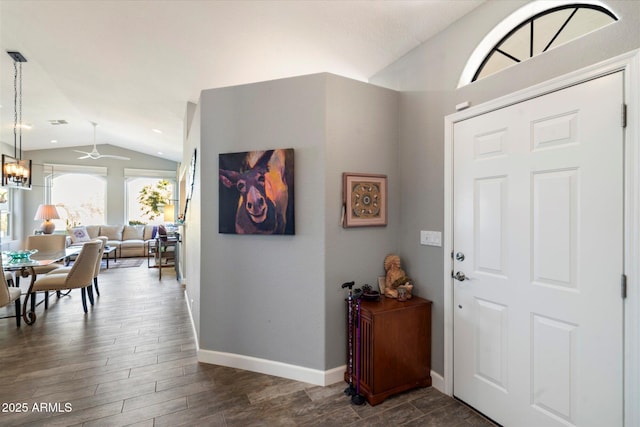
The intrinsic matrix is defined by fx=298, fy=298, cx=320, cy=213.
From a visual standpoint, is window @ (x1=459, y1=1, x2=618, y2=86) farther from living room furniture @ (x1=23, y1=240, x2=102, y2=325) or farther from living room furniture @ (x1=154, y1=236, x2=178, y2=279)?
living room furniture @ (x1=154, y1=236, x2=178, y2=279)

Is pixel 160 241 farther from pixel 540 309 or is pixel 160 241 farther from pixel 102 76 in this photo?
pixel 540 309

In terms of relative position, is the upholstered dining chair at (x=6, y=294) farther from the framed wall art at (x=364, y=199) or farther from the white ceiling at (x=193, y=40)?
the framed wall art at (x=364, y=199)

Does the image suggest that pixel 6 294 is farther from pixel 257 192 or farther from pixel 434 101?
pixel 434 101

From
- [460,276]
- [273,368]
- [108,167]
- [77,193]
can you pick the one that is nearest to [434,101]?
[460,276]

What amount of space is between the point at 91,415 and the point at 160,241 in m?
4.68

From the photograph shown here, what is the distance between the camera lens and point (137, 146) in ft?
28.9

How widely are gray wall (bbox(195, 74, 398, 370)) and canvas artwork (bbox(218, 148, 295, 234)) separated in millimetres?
85

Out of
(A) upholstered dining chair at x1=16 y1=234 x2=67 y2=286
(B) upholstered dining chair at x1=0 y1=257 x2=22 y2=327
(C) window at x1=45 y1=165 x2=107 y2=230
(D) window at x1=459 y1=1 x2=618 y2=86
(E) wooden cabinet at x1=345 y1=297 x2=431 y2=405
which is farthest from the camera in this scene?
(C) window at x1=45 y1=165 x2=107 y2=230

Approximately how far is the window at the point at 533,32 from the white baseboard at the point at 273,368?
2462 mm

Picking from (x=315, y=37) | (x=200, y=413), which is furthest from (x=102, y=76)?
(x=200, y=413)

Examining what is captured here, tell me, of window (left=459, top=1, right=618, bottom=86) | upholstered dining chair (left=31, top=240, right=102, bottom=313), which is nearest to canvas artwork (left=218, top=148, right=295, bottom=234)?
window (left=459, top=1, right=618, bottom=86)

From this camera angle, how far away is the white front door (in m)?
1.46

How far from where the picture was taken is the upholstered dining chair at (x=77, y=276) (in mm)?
3789

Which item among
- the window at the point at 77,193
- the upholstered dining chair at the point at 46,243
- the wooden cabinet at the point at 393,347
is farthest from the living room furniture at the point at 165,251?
the wooden cabinet at the point at 393,347
